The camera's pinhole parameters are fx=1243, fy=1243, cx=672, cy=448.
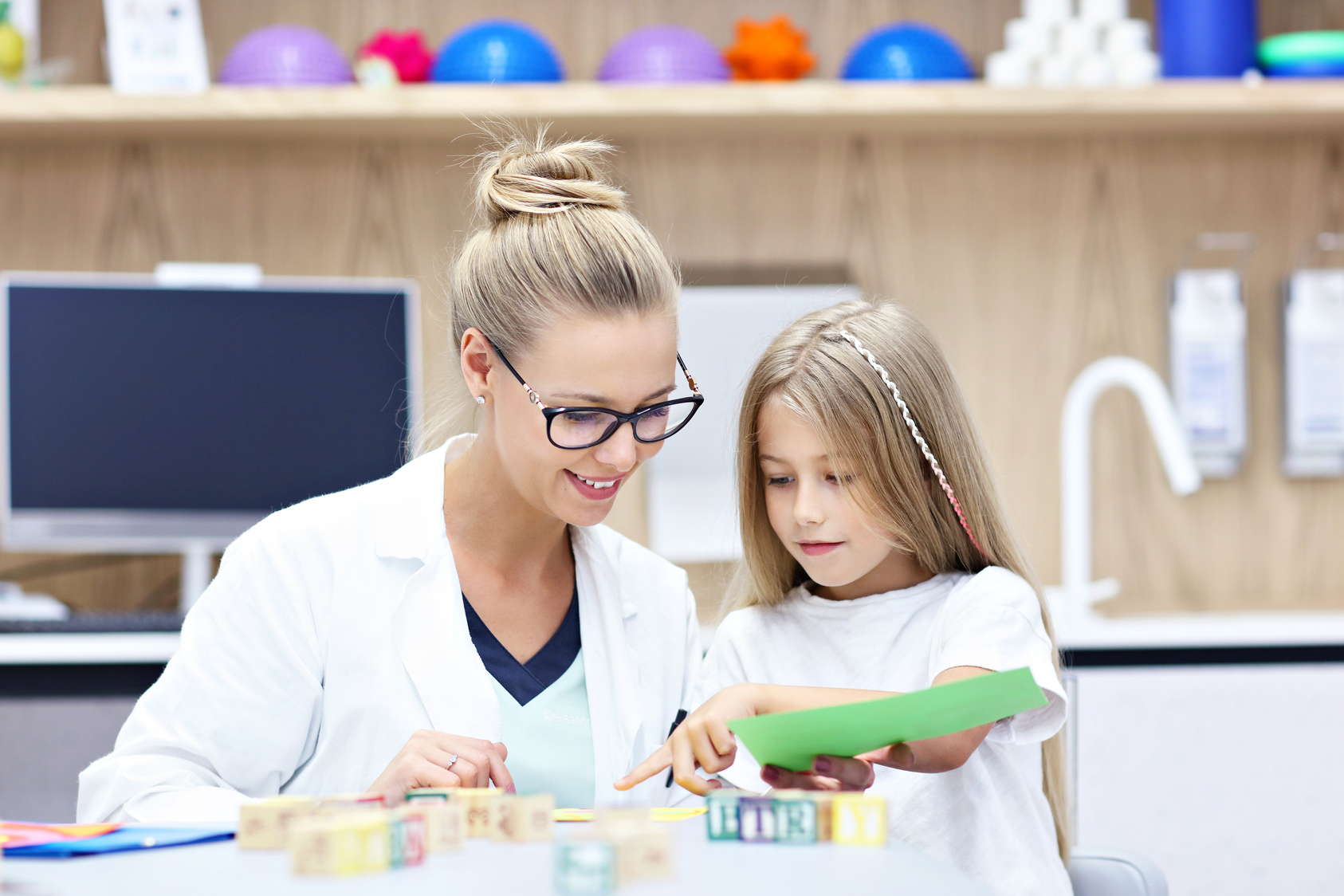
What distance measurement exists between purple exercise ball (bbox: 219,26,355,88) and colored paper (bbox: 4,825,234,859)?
1.61 meters

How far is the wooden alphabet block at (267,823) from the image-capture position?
0.74 m

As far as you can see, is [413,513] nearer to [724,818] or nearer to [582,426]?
[582,426]

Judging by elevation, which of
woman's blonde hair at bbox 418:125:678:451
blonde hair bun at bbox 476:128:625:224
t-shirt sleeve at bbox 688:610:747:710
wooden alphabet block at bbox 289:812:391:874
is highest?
blonde hair bun at bbox 476:128:625:224

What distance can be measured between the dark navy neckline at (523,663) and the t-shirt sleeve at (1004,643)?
1.23ft

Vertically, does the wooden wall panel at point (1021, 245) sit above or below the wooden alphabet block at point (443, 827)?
above

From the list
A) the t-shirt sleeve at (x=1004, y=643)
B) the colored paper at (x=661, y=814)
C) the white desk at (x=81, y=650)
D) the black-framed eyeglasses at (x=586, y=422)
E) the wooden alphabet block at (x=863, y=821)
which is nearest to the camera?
the wooden alphabet block at (x=863, y=821)

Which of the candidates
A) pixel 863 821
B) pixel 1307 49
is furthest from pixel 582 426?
pixel 1307 49

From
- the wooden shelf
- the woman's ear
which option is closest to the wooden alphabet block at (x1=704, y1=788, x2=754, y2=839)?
the woman's ear

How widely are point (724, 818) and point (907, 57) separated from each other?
67.5 inches

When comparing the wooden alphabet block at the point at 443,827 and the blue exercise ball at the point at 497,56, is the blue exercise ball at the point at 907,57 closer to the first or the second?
the blue exercise ball at the point at 497,56

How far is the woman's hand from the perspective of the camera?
886 millimetres

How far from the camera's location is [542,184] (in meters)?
1.21

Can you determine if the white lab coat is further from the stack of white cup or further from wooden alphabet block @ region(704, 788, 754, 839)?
the stack of white cup

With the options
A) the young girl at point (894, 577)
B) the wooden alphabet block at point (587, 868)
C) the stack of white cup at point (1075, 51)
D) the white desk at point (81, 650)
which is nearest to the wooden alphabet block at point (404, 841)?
the wooden alphabet block at point (587, 868)
